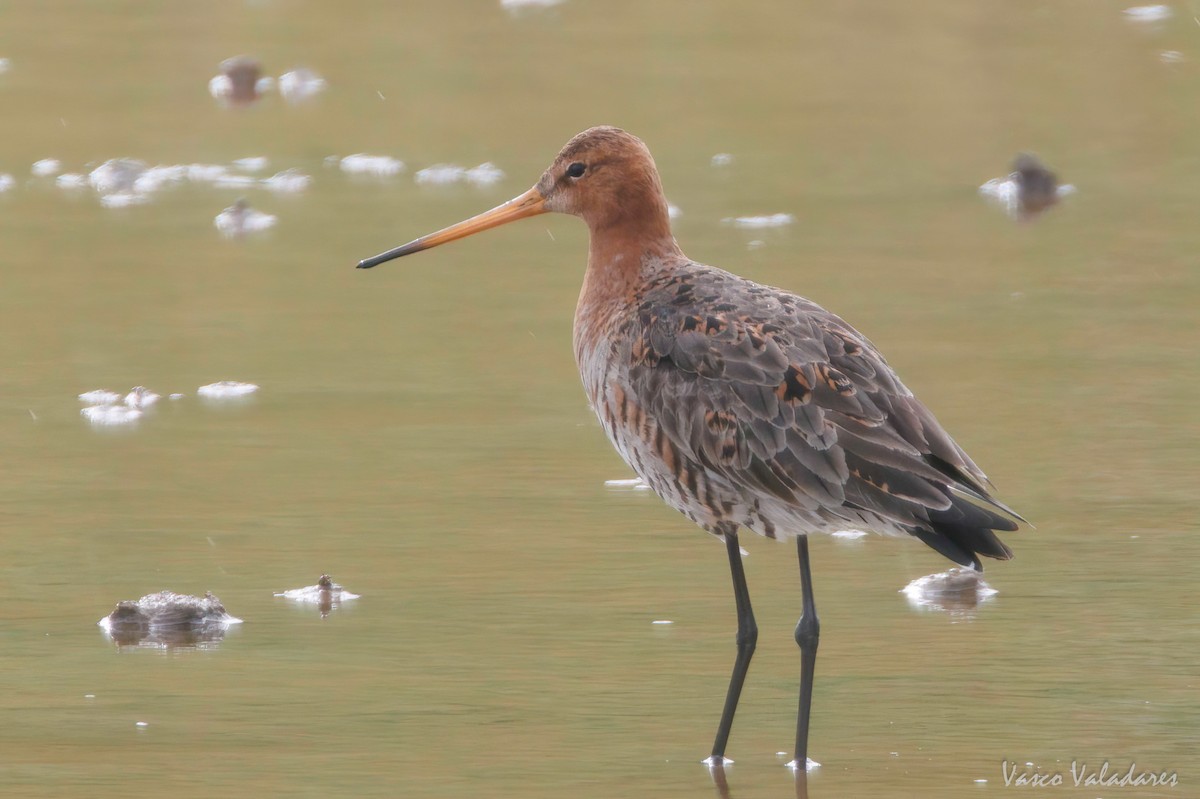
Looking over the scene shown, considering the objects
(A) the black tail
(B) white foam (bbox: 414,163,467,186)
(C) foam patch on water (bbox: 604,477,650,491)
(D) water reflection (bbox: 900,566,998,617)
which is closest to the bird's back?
(A) the black tail

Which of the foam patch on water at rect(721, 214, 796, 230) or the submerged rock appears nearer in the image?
the submerged rock

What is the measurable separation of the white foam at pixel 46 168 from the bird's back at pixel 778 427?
6897mm

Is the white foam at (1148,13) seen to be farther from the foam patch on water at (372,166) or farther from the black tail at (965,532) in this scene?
the black tail at (965,532)

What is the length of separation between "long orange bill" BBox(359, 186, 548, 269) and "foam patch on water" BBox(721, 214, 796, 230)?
13.0ft

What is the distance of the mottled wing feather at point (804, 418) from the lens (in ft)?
17.0

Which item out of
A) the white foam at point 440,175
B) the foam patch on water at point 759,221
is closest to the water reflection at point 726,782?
the foam patch on water at point 759,221

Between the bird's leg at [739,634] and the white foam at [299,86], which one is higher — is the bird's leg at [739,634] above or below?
below

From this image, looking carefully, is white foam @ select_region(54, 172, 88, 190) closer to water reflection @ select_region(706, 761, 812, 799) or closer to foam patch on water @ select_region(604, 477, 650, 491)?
foam patch on water @ select_region(604, 477, 650, 491)

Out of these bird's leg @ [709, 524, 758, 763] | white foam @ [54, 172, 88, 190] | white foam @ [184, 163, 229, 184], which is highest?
white foam @ [54, 172, 88, 190]

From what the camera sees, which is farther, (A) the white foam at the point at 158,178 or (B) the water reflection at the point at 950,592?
(A) the white foam at the point at 158,178

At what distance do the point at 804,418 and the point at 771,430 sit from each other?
8cm

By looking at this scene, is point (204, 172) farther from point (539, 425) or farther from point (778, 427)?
point (778, 427)

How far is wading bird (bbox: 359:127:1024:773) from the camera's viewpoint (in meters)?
5.21

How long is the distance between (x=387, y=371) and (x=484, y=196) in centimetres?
275
